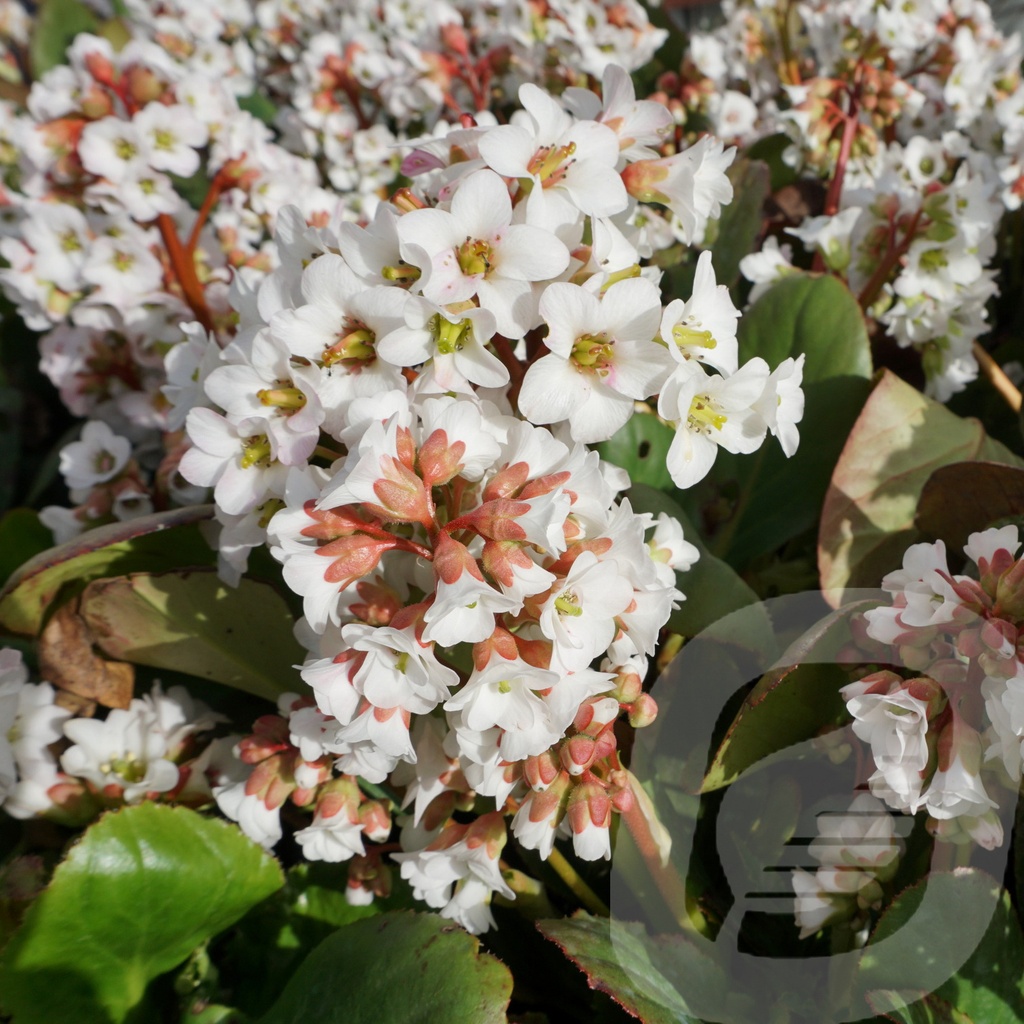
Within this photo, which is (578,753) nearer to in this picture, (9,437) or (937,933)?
(937,933)

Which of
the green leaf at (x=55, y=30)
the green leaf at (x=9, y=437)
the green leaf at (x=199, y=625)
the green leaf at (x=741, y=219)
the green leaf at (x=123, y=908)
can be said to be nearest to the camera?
the green leaf at (x=123, y=908)

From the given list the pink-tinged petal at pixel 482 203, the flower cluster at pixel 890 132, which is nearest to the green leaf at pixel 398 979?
the pink-tinged petal at pixel 482 203

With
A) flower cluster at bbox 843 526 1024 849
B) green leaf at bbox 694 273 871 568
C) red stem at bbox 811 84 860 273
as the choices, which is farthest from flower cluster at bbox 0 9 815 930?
red stem at bbox 811 84 860 273

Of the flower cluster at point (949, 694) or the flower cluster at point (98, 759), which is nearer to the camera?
the flower cluster at point (949, 694)

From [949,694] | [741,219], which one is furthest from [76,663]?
[741,219]

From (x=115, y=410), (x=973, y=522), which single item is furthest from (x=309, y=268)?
(x=115, y=410)

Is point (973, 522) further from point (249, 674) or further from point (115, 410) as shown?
point (115, 410)

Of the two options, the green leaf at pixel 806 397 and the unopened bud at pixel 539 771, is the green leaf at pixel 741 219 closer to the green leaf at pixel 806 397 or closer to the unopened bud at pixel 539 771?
the green leaf at pixel 806 397
